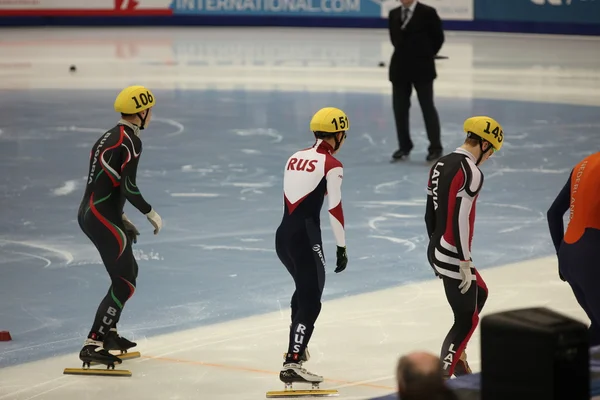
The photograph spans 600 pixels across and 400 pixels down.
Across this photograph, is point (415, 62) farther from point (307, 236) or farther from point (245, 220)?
point (307, 236)

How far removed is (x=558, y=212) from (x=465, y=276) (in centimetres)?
56

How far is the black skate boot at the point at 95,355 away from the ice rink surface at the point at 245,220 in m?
0.12

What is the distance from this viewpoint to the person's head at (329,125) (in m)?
6.29

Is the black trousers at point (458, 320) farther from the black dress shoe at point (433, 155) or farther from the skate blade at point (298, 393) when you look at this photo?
the black dress shoe at point (433, 155)

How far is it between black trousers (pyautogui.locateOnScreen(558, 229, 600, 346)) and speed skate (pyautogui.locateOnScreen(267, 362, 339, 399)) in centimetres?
139

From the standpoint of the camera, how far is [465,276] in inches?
234

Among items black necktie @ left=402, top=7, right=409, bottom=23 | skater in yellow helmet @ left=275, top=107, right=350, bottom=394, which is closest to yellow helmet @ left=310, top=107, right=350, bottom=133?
skater in yellow helmet @ left=275, top=107, right=350, bottom=394

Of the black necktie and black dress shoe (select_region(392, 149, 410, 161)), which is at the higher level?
the black necktie

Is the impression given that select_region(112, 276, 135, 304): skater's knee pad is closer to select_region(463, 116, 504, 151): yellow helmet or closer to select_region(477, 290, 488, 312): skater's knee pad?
select_region(477, 290, 488, 312): skater's knee pad

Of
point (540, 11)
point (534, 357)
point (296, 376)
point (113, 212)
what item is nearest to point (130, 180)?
point (113, 212)

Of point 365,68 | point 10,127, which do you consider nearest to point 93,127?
point 10,127

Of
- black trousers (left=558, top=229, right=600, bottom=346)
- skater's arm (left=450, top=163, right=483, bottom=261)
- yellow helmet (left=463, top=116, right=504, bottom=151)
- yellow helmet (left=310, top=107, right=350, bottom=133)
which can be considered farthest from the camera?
yellow helmet (left=310, top=107, right=350, bottom=133)

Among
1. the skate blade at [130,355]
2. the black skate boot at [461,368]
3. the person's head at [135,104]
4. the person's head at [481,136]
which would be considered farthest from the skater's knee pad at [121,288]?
the person's head at [481,136]

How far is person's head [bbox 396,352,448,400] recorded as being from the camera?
9.75 ft
